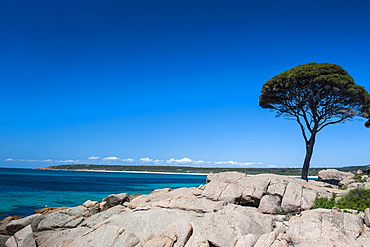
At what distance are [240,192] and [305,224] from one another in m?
6.14

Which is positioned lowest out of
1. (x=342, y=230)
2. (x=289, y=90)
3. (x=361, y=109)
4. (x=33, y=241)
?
(x=33, y=241)

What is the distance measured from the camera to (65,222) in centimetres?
1433

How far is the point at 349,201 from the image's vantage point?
51.0 ft

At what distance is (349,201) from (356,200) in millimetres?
367

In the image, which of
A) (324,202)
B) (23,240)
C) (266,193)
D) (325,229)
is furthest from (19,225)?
(324,202)

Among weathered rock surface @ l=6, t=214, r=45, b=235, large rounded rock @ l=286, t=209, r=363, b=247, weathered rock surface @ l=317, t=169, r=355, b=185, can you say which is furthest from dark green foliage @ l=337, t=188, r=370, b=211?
weathered rock surface @ l=6, t=214, r=45, b=235

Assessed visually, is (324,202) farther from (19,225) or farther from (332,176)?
(19,225)

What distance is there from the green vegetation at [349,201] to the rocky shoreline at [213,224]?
1.92 feet

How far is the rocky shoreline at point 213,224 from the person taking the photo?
33.5 feet

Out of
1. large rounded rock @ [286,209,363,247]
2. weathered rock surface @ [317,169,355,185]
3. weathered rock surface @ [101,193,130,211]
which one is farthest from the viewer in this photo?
weathered rock surface @ [317,169,355,185]

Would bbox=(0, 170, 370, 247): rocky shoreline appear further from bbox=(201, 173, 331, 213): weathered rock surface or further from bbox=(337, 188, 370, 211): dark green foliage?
bbox=(337, 188, 370, 211): dark green foliage

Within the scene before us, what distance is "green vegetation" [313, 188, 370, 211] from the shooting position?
583 inches

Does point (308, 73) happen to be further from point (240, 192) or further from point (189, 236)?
A: point (189, 236)

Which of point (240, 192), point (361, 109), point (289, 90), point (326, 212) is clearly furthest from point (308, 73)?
point (326, 212)
